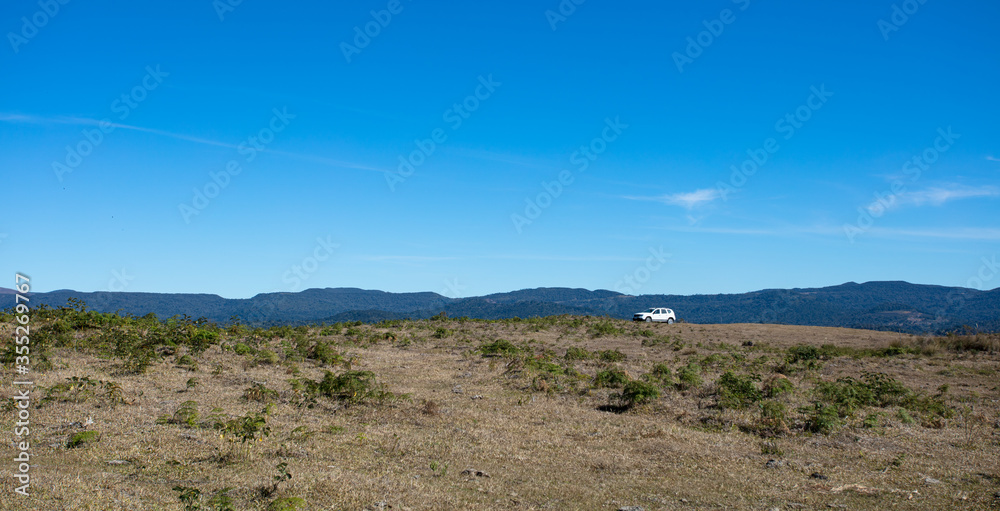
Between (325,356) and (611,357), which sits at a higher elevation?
(325,356)

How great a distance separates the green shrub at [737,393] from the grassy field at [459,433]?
0.28 ft

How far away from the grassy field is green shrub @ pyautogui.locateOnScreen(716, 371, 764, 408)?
0.08 metres

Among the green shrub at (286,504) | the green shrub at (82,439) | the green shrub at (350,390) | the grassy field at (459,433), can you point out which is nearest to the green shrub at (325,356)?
the grassy field at (459,433)

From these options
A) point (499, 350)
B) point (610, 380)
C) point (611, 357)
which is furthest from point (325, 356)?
point (611, 357)

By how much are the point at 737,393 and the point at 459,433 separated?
337 inches

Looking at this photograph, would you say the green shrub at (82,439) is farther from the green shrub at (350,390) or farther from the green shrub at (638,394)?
the green shrub at (638,394)

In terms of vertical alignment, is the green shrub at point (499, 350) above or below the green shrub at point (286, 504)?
above

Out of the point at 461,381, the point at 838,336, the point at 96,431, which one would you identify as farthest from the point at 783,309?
the point at 96,431

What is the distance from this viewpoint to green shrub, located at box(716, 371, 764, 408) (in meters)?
16.1

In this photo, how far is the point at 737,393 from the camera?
1686 centimetres

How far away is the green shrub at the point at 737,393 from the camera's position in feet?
52.9

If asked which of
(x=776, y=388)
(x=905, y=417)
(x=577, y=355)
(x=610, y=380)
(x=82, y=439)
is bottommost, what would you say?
(x=905, y=417)

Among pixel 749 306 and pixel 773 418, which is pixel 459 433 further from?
pixel 749 306

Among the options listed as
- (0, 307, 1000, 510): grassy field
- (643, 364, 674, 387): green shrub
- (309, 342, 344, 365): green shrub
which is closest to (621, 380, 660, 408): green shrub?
(0, 307, 1000, 510): grassy field
